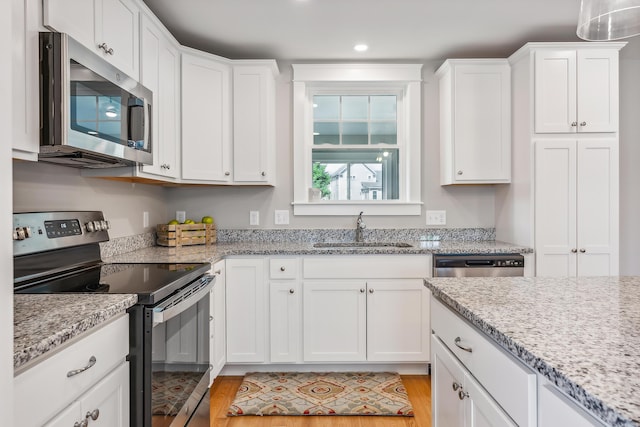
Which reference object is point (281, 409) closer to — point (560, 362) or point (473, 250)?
point (473, 250)

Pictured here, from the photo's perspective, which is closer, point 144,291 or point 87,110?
point 144,291

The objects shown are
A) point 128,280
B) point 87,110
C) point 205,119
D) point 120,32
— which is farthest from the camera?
point 205,119

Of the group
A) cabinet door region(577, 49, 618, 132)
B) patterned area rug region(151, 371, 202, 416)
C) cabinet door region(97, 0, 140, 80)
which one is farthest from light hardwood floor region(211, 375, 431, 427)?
cabinet door region(577, 49, 618, 132)

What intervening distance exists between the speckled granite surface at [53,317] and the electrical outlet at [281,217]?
6.35ft

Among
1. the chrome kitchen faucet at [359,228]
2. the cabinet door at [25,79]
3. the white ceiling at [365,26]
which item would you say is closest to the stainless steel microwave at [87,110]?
the cabinet door at [25,79]

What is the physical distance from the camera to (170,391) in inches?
58.7

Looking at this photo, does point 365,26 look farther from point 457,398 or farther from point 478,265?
point 457,398

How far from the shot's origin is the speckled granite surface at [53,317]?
834mm

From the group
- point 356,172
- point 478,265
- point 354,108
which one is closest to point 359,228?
point 356,172

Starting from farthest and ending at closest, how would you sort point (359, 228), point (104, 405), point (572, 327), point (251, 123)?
point (359, 228)
point (251, 123)
point (104, 405)
point (572, 327)

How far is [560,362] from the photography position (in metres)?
0.72

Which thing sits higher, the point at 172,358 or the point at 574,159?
the point at 574,159

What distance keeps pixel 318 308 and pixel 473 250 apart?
3.73ft

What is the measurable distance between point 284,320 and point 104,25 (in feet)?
6.56
